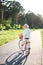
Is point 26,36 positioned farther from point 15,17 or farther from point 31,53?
point 15,17

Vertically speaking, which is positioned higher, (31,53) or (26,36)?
(26,36)

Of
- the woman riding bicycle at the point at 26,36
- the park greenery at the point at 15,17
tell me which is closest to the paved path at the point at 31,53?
the woman riding bicycle at the point at 26,36

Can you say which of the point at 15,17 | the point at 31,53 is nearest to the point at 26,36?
the point at 31,53

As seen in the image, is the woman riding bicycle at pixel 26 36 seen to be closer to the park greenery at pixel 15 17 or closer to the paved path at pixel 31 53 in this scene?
the paved path at pixel 31 53

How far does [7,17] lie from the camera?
2339 inches

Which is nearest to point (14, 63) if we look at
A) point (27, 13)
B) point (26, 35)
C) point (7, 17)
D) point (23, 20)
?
point (26, 35)

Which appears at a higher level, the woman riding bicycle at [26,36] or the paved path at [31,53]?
the woman riding bicycle at [26,36]

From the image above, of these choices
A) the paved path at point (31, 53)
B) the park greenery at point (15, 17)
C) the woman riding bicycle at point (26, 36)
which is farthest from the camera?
the park greenery at point (15, 17)

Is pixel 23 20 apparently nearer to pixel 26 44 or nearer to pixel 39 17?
pixel 39 17

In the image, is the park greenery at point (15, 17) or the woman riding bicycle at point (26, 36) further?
the park greenery at point (15, 17)

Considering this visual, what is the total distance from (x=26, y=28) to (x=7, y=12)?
161ft

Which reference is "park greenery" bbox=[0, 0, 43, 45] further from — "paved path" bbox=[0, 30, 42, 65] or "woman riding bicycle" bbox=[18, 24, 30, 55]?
"woman riding bicycle" bbox=[18, 24, 30, 55]

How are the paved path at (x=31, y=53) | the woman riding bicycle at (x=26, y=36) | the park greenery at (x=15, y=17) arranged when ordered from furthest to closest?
the park greenery at (x=15, y=17) → the woman riding bicycle at (x=26, y=36) → the paved path at (x=31, y=53)

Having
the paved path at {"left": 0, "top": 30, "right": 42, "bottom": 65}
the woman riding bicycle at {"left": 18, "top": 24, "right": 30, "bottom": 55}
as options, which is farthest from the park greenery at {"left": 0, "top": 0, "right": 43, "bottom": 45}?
the woman riding bicycle at {"left": 18, "top": 24, "right": 30, "bottom": 55}
